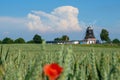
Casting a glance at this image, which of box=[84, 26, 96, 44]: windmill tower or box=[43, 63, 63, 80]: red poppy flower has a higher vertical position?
box=[84, 26, 96, 44]: windmill tower

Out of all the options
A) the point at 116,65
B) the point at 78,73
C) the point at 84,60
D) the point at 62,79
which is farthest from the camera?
the point at 84,60

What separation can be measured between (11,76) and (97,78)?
0.44 metres

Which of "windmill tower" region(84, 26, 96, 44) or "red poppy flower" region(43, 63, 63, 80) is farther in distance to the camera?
"windmill tower" region(84, 26, 96, 44)

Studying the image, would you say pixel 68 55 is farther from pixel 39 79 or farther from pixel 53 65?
pixel 53 65

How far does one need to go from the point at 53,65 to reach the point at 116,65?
0.56 m

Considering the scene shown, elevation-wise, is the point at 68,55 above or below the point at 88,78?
above

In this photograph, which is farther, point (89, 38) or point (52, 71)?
point (89, 38)

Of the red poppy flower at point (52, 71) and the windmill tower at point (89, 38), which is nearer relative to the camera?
the red poppy flower at point (52, 71)

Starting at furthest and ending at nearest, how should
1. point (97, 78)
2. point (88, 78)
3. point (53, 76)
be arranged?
point (88, 78), point (97, 78), point (53, 76)

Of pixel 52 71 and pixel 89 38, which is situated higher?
pixel 89 38

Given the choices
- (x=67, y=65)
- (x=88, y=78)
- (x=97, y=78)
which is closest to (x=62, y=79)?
(x=67, y=65)

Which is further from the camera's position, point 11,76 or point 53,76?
point 11,76

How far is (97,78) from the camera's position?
1584 millimetres

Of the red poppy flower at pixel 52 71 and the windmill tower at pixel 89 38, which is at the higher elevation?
the windmill tower at pixel 89 38
